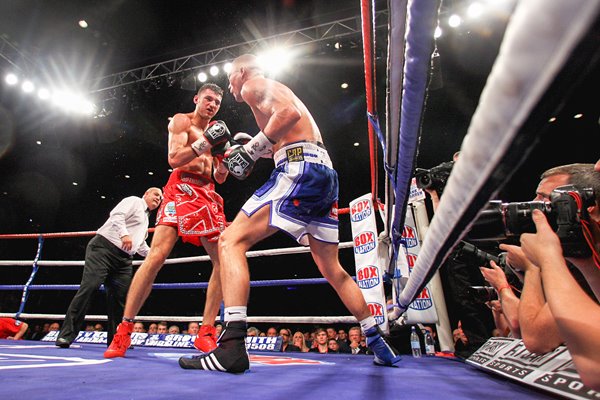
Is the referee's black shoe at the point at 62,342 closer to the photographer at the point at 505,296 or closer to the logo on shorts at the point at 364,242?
the logo on shorts at the point at 364,242

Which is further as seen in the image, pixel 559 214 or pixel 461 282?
pixel 461 282

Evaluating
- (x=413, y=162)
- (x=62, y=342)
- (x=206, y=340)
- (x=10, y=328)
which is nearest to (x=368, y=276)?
(x=206, y=340)

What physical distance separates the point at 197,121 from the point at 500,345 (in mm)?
2203

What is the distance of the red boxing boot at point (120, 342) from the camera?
182 cm

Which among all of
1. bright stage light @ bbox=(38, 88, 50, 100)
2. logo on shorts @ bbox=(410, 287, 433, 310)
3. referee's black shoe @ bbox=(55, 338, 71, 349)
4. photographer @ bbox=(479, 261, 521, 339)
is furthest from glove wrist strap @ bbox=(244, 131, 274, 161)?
bright stage light @ bbox=(38, 88, 50, 100)

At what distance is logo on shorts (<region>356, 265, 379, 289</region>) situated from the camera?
7.90 feet

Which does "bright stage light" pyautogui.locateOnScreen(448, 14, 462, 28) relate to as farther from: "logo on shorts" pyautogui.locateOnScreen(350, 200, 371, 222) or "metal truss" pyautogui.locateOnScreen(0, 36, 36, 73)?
"metal truss" pyautogui.locateOnScreen(0, 36, 36, 73)

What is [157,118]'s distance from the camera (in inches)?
298

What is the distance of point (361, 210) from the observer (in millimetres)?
2645

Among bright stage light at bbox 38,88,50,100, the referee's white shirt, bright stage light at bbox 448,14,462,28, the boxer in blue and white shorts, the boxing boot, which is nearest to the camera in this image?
the boxer in blue and white shorts

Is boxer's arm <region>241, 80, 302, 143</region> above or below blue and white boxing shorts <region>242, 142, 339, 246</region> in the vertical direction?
above

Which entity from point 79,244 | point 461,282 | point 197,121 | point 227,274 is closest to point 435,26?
point 227,274

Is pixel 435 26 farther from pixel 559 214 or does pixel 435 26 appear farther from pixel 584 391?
pixel 584 391

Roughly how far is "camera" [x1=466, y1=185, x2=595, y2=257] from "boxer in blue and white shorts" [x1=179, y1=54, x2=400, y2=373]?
29.6 inches
